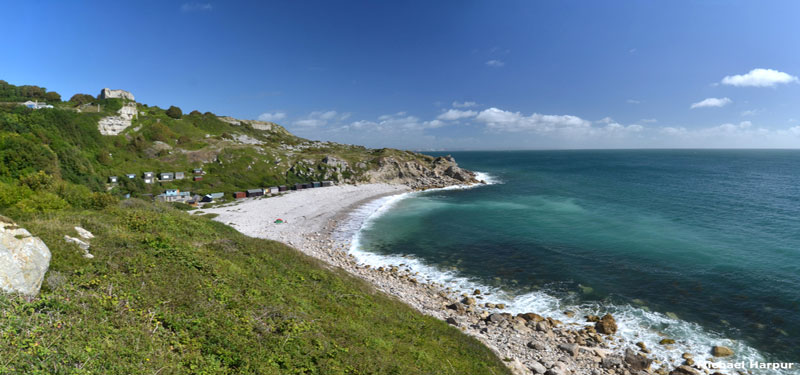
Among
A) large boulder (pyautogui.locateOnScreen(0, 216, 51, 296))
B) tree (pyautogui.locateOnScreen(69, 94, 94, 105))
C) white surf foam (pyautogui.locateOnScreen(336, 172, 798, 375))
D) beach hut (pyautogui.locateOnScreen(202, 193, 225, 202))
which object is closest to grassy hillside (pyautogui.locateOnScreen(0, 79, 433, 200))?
tree (pyautogui.locateOnScreen(69, 94, 94, 105))

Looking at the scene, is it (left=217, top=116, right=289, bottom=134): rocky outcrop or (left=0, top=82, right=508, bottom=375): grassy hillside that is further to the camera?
(left=217, top=116, right=289, bottom=134): rocky outcrop

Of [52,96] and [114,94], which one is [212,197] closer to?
[114,94]

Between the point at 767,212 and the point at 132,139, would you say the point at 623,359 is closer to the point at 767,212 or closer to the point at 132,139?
the point at 767,212

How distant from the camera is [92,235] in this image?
16.5 meters

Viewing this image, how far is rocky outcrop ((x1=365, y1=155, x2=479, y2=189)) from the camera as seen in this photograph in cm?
10350

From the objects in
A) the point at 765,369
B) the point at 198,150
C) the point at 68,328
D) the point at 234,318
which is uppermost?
the point at 198,150

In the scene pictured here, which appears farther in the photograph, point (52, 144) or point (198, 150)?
point (198, 150)

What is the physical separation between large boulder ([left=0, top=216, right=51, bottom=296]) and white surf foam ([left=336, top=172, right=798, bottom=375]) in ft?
86.4

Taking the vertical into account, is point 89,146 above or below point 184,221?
above

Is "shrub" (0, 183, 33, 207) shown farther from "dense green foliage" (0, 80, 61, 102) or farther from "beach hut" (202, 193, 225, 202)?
"dense green foliage" (0, 80, 61, 102)

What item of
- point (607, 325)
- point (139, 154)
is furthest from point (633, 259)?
point (139, 154)

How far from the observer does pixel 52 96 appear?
98250mm

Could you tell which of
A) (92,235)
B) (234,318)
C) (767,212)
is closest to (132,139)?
(92,235)

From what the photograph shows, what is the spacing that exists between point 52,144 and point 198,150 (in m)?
35.0
